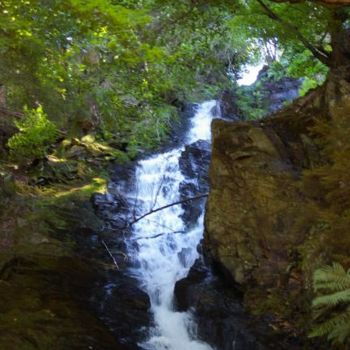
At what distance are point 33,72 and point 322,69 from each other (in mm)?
7512

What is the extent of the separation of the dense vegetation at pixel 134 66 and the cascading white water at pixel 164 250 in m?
1.76

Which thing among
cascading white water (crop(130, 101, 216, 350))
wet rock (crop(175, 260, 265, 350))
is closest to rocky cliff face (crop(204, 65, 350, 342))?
wet rock (crop(175, 260, 265, 350))

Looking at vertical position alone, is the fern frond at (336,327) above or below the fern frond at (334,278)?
below

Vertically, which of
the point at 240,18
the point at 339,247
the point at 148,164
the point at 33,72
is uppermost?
the point at 148,164

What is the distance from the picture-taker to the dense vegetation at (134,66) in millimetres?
5438

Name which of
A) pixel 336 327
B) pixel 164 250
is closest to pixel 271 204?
pixel 336 327

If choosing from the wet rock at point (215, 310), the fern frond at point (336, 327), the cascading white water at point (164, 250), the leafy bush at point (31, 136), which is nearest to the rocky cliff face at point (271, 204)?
the wet rock at point (215, 310)

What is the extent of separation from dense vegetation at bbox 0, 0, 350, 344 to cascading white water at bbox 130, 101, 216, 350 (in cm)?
176

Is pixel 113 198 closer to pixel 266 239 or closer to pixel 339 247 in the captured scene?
pixel 266 239

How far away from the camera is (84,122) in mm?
16328

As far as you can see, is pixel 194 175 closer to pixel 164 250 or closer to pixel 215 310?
pixel 164 250

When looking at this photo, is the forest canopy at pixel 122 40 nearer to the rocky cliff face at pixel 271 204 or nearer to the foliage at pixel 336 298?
the rocky cliff face at pixel 271 204

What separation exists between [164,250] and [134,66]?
15.3 ft

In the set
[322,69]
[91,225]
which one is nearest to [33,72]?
[91,225]
